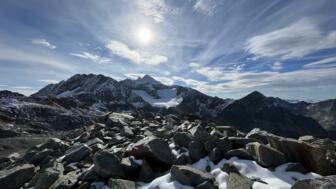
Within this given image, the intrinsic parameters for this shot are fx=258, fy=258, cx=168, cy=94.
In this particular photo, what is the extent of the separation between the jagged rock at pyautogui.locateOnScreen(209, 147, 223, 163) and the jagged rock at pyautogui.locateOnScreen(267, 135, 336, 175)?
9.06 feet

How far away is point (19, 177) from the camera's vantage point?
48.4 feet

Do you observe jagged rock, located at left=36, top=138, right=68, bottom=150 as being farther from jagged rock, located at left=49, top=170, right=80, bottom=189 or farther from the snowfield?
the snowfield

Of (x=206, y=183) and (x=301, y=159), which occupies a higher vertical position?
(x=301, y=159)

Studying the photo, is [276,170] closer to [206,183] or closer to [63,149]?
[206,183]

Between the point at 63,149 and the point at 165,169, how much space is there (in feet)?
34.5

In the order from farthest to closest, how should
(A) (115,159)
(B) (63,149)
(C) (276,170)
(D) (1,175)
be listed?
(B) (63,149) < (D) (1,175) < (A) (115,159) < (C) (276,170)

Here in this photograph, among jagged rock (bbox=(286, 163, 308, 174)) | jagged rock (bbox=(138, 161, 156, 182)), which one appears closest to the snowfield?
jagged rock (bbox=(286, 163, 308, 174))

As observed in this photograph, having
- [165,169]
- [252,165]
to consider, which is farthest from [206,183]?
[165,169]

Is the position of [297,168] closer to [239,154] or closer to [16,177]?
[239,154]

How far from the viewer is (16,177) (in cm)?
1462

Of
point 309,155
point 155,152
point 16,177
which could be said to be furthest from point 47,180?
point 309,155

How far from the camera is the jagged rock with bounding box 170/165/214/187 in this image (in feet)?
35.5

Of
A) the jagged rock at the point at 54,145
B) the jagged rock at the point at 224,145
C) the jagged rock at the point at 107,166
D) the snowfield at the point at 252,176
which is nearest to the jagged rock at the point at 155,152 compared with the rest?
the jagged rock at the point at 107,166

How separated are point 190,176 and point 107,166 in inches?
169
